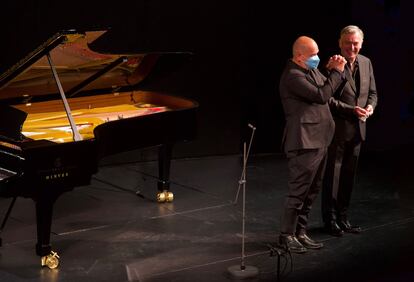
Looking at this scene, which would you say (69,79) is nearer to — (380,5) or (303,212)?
(303,212)

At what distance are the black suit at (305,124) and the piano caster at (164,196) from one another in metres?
1.69

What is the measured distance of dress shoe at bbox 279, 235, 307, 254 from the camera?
580 centimetres

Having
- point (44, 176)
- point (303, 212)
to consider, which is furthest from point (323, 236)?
point (44, 176)

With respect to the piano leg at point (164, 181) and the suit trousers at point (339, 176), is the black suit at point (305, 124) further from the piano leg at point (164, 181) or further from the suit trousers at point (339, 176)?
the piano leg at point (164, 181)

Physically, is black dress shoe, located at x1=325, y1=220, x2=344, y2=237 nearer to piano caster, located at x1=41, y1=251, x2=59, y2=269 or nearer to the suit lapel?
the suit lapel

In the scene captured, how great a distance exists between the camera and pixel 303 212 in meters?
5.86

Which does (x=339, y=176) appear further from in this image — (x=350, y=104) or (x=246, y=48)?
(x=246, y=48)

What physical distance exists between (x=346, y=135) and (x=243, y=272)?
133 centimetres

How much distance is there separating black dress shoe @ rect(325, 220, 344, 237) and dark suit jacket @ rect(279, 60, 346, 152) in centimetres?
89

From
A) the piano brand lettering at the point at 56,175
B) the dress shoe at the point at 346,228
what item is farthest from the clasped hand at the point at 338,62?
the piano brand lettering at the point at 56,175

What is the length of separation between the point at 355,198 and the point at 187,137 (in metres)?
1.64

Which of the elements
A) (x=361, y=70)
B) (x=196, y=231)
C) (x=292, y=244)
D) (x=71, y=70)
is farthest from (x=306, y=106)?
(x=71, y=70)

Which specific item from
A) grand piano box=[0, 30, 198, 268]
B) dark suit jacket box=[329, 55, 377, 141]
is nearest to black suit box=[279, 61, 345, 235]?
dark suit jacket box=[329, 55, 377, 141]

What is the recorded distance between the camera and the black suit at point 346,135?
5957 millimetres
